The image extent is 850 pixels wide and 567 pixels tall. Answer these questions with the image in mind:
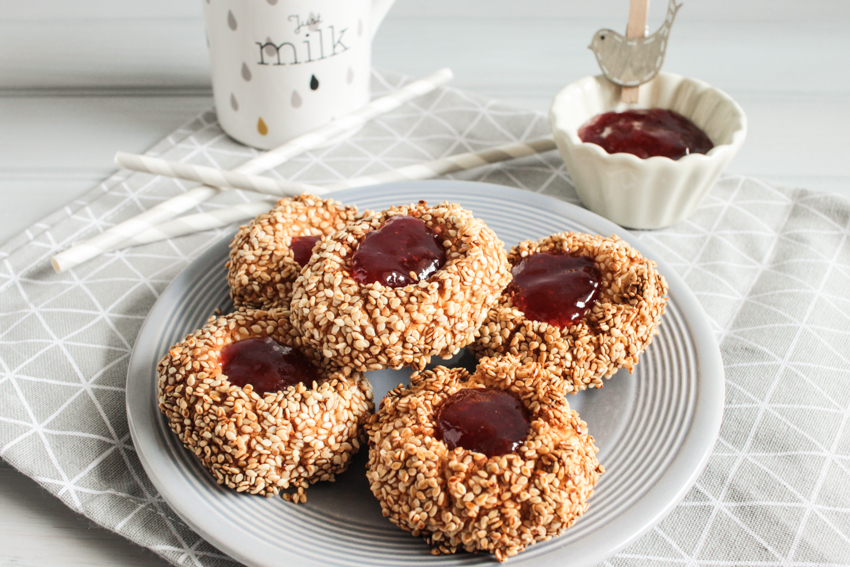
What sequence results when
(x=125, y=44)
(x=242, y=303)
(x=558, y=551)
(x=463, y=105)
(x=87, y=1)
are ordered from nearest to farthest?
(x=558, y=551) < (x=242, y=303) < (x=463, y=105) < (x=125, y=44) < (x=87, y=1)

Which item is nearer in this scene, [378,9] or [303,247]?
[303,247]

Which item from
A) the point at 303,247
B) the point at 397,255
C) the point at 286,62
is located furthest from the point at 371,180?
the point at 397,255

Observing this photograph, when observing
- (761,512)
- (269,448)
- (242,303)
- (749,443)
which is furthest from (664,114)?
(269,448)

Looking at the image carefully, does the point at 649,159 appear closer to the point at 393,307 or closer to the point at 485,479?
the point at 393,307

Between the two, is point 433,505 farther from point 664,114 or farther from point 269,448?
point 664,114

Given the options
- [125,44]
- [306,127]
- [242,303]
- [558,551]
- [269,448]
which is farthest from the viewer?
[125,44]

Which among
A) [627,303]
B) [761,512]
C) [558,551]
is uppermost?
[627,303]
